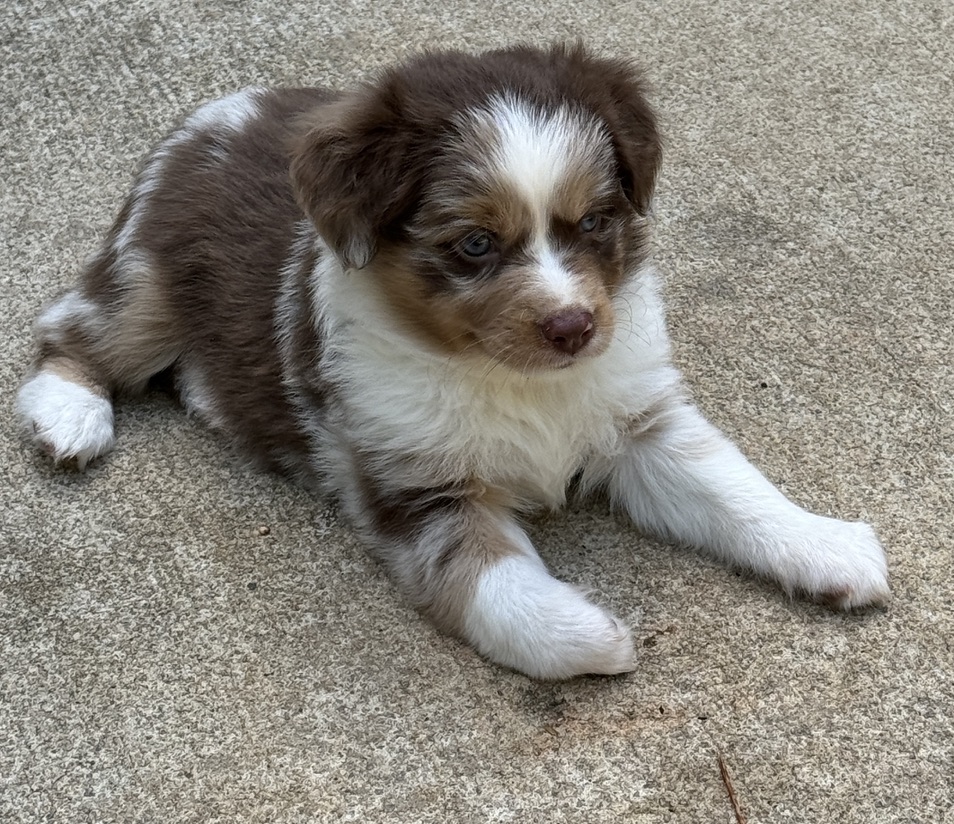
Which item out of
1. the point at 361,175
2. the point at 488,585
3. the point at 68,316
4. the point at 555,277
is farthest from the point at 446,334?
the point at 68,316

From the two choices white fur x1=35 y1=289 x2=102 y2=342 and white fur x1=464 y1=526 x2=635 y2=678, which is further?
white fur x1=35 y1=289 x2=102 y2=342

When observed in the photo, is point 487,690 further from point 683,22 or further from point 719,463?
point 683,22

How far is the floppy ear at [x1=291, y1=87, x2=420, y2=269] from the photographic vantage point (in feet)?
8.79

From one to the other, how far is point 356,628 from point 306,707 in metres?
0.29

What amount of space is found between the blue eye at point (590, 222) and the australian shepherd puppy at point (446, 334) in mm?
12

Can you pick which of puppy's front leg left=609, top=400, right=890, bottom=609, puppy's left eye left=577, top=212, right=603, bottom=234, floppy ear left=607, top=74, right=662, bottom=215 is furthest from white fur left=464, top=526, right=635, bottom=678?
floppy ear left=607, top=74, right=662, bottom=215

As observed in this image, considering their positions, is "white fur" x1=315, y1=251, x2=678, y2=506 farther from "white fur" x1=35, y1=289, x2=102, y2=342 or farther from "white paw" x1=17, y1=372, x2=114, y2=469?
"white fur" x1=35, y1=289, x2=102, y2=342

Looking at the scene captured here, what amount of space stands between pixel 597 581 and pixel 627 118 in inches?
52.7

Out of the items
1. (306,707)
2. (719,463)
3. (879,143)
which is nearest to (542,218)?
(719,463)

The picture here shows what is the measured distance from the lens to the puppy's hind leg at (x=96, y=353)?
11.6ft

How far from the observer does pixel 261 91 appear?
3.80m

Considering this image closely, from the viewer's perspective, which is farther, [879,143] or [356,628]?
[879,143]

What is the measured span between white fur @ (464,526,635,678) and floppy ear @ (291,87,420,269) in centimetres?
98

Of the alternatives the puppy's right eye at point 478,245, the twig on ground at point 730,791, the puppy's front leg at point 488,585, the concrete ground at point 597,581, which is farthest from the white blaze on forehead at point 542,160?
the twig on ground at point 730,791
